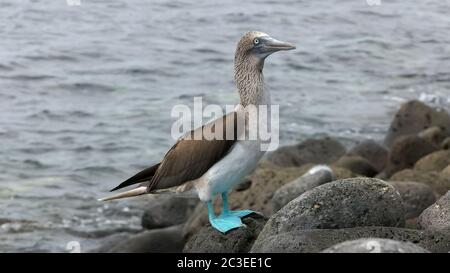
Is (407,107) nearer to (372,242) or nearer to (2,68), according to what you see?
(2,68)

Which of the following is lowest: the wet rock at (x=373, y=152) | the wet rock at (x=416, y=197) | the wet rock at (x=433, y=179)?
the wet rock at (x=373, y=152)

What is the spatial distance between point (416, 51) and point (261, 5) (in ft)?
20.1

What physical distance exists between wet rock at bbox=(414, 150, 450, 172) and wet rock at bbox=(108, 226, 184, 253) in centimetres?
408

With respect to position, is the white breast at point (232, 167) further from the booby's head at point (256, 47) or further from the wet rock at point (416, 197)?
the wet rock at point (416, 197)

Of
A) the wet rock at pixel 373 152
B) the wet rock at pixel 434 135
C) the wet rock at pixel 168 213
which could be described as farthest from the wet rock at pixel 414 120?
the wet rock at pixel 168 213

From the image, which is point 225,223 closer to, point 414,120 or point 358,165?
point 358,165

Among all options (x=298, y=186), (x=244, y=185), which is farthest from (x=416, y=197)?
(x=244, y=185)

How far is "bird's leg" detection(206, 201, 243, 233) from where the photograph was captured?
7453 mm

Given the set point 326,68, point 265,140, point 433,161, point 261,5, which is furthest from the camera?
point 261,5

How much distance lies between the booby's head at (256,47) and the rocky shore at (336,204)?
111 cm

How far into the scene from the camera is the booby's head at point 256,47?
711 centimetres

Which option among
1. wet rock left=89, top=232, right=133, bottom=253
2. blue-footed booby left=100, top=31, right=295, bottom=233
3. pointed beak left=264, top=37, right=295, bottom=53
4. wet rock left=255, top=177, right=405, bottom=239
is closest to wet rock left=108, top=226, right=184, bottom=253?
wet rock left=89, top=232, right=133, bottom=253
